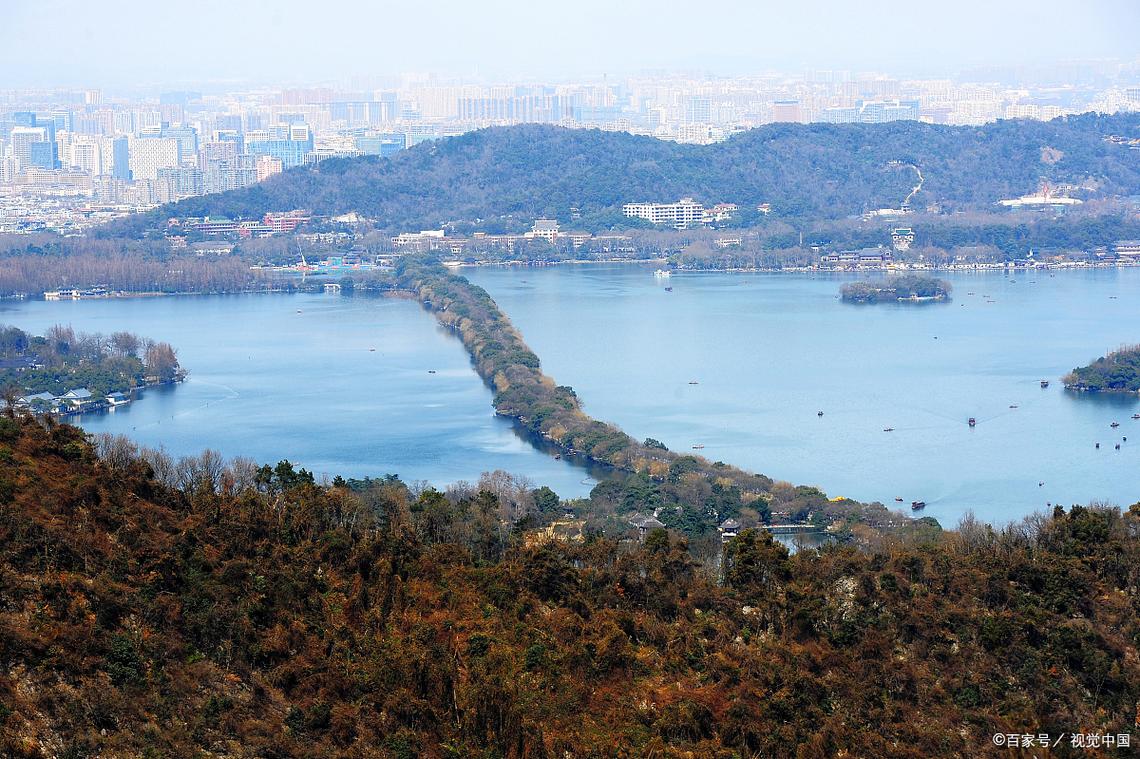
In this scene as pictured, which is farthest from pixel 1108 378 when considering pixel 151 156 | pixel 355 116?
pixel 355 116

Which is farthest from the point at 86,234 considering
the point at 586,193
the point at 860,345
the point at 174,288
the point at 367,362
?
the point at 860,345

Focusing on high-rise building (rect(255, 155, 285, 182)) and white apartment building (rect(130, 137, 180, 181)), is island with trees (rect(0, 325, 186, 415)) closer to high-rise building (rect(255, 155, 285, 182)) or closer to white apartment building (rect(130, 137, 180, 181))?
high-rise building (rect(255, 155, 285, 182))

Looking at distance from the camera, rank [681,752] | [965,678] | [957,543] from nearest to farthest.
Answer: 1. [681,752]
2. [965,678]
3. [957,543]

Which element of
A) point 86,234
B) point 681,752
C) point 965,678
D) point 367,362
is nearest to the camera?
point 681,752

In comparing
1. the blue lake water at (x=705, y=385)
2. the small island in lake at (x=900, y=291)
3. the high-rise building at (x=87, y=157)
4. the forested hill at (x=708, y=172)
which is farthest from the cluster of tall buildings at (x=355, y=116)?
the small island in lake at (x=900, y=291)

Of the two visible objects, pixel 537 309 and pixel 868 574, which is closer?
pixel 868 574

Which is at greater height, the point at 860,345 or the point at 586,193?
the point at 586,193

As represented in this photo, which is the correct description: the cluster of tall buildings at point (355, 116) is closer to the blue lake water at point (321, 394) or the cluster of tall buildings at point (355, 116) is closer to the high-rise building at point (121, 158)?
Result: the high-rise building at point (121, 158)

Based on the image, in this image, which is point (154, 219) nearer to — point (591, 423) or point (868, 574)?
point (591, 423)

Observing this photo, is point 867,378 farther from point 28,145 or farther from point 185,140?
point 185,140
